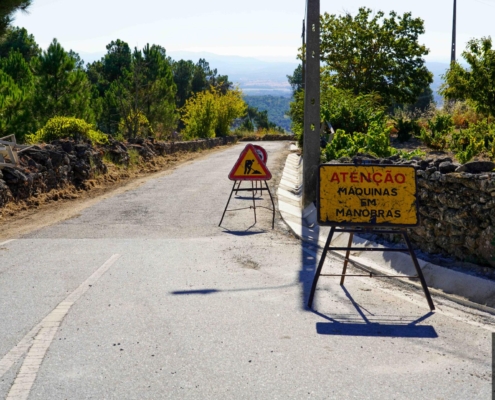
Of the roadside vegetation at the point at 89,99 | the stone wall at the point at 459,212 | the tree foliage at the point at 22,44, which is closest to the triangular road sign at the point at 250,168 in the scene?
the stone wall at the point at 459,212

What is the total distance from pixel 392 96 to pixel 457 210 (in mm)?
33634

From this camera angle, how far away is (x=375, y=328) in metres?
6.35

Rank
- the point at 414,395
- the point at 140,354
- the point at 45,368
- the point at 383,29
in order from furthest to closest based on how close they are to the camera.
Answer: the point at 383,29 → the point at 140,354 → the point at 45,368 → the point at 414,395

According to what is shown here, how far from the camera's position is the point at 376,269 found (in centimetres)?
900

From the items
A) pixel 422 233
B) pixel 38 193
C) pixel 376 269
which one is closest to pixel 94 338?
pixel 376 269

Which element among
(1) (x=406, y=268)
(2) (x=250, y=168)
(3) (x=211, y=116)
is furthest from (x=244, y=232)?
(3) (x=211, y=116)

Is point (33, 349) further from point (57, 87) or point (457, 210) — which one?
point (57, 87)

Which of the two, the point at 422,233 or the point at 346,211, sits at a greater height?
the point at 346,211

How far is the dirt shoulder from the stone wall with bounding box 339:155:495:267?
7.14 metres

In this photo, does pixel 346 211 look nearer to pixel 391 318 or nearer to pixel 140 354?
pixel 391 318

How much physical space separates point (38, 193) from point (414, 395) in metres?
13.8

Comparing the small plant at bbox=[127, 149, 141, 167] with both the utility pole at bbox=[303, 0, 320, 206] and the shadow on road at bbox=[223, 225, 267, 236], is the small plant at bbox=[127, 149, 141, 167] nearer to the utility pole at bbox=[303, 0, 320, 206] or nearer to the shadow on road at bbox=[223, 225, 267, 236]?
the utility pole at bbox=[303, 0, 320, 206]

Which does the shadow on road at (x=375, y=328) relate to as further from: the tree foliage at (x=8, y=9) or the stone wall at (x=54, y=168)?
the tree foliage at (x=8, y=9)

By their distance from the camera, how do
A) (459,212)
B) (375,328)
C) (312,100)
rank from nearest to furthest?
1. (375,328)
2. (459,212)
3. (312,100)
